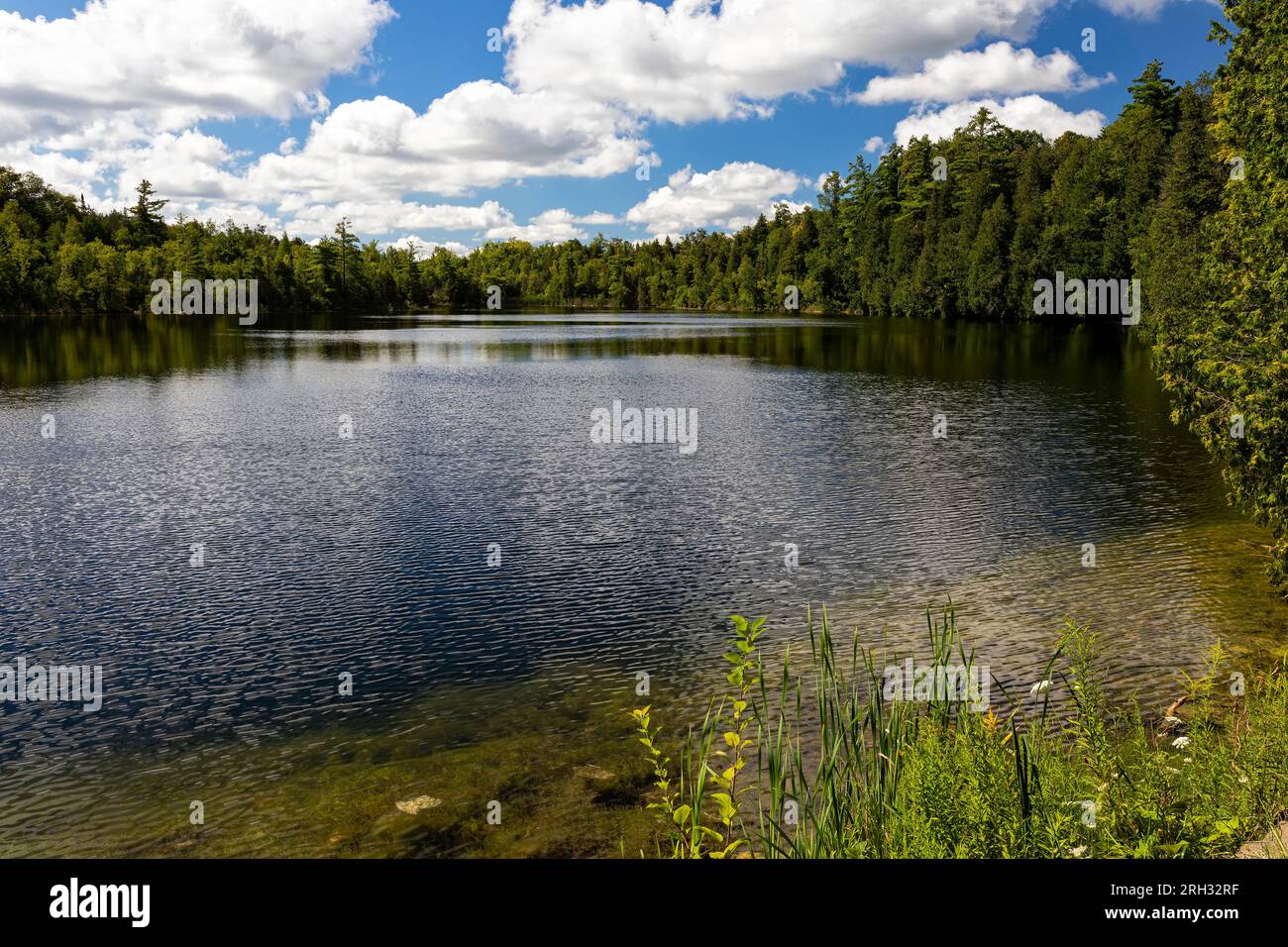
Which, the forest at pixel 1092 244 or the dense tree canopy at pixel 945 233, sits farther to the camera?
the dense tree canopy at pixel 945 233

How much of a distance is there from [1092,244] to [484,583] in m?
106

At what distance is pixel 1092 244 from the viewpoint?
10606 cm

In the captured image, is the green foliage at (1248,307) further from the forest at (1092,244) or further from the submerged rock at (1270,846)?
the submerged rock at (1270,846)

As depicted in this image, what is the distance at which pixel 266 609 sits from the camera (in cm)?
1683

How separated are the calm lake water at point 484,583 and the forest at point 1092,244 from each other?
403 centimetres

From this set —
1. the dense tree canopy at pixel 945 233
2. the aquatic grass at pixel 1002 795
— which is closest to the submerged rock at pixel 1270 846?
the aquatic grass at pixel 1002 795

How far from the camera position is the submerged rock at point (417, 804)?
412 inches

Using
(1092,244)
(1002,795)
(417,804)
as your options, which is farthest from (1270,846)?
(1092,244)

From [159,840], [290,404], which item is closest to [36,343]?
[290,404]

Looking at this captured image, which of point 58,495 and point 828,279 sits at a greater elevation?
point 828,279

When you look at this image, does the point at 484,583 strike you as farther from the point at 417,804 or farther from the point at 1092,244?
the point at 1092,244
